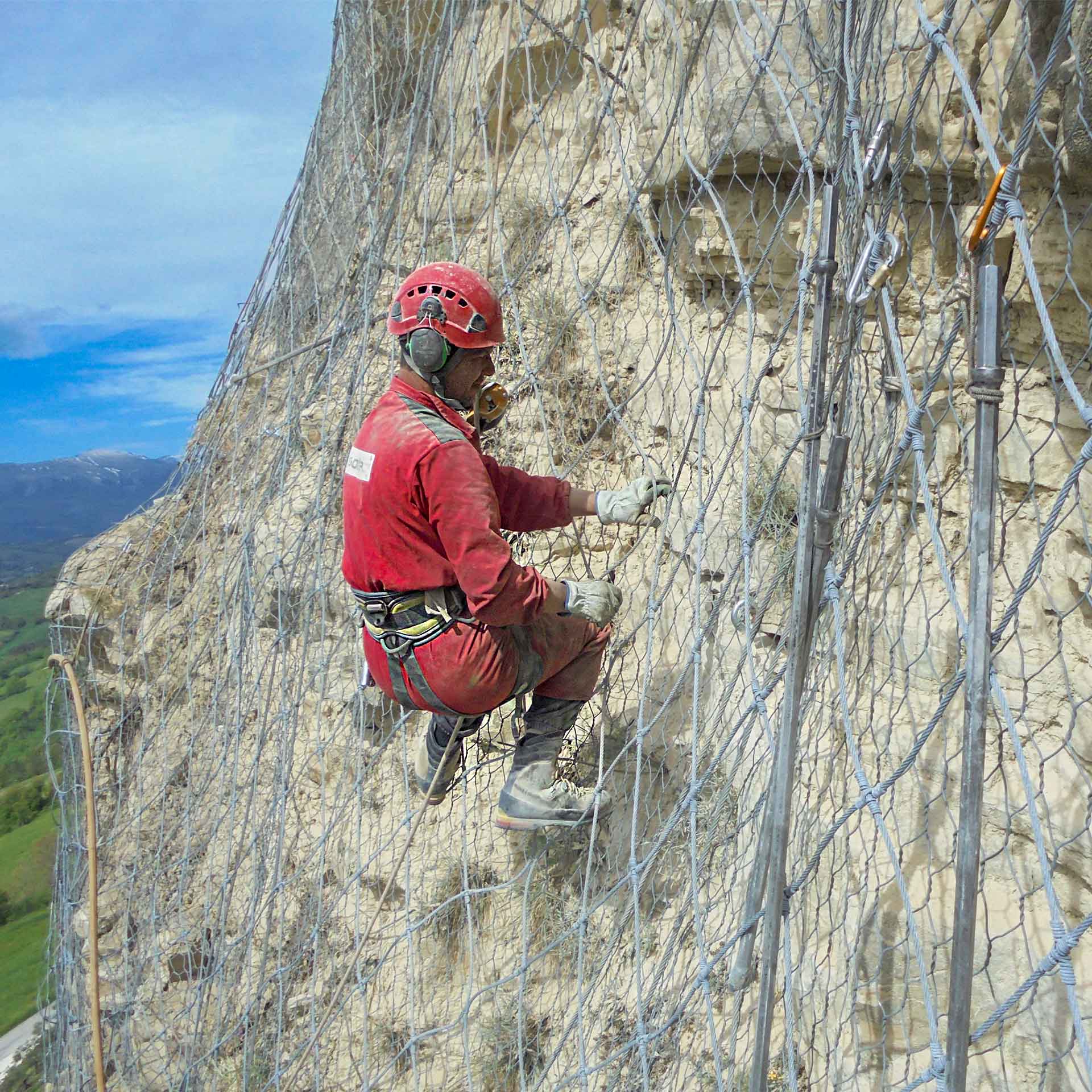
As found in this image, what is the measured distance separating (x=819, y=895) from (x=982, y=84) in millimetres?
2297

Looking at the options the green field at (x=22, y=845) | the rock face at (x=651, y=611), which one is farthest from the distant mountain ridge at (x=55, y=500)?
the rock face at (x=651, y=611)

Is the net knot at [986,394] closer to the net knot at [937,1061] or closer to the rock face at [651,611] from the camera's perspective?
the rock face at [651,611]

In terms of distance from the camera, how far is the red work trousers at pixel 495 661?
1996 mm

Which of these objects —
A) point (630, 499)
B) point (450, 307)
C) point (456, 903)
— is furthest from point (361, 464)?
point (456, 903)

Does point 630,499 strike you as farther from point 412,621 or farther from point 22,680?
point 22,680

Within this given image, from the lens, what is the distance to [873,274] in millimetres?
1460

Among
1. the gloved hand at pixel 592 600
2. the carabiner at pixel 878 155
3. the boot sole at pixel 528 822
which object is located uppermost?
the carabiner at pixel 878 155

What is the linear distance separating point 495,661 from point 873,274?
123cm

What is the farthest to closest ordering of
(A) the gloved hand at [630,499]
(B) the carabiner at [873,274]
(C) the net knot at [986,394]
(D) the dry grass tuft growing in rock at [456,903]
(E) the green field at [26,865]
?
(E) the green field at [26,865] < (D) the dry grass tuft growing in rock at [456,903] < (A) the gloved hand at [630,499] < (B) the carabiner at [873,274] < (C) the net knot at [986,394]

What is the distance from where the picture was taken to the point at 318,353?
385 centimetres

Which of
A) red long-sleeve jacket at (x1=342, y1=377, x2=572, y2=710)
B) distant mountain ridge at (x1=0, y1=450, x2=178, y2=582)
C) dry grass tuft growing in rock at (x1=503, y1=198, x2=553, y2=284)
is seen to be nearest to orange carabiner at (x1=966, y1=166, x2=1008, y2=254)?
red long-sleeve jacket at (x1=342, y1=377, x2=572, y2=710)

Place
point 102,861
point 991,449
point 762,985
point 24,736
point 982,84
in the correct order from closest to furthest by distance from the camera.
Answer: point 991,449 → point 762,985 → point 982,84 → point 102,861 → point 24,736

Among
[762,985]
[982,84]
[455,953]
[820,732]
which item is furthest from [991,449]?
[455,953]

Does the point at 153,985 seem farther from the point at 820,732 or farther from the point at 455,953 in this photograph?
the point at 820,732
